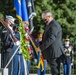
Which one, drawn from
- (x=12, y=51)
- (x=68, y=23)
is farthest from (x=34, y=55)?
(x=68, y=23)

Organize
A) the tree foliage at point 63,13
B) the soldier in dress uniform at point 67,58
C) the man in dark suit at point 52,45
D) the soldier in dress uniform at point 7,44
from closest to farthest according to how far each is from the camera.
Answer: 1. the man in dark suit at point 52,45
2. the soldier in dress uniform at point 7,44
3. the soldier in dress uniform at point 67,58
4. the tree foliage at point 63,13

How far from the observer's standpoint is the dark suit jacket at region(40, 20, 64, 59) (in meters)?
9.61

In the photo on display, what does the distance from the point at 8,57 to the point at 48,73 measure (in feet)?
23.7

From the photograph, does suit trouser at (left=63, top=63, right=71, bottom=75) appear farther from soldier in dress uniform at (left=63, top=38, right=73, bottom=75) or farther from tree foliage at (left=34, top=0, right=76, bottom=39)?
tree foliage at (left=34, top=0, right=76, bottom=39)

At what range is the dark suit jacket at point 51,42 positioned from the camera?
31.5 ft

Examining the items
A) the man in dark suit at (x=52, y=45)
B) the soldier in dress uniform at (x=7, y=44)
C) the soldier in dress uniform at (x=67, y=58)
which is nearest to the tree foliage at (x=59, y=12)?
the soldier in dress uniform at (x=67, y=58)

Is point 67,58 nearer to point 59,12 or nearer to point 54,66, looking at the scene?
point 59,12

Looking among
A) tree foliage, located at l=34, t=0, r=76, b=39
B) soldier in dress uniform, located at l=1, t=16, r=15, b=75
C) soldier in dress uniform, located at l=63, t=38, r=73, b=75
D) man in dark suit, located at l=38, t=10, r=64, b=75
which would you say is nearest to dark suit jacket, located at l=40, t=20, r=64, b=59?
man in dark suit, located at l=38, t=10, r=64, b=75

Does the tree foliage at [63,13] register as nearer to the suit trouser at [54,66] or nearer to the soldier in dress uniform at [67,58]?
the soldier in dress uniform at [67,58]

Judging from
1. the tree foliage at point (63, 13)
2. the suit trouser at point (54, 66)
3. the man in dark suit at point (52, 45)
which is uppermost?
the tree foliage at point (63, 13)

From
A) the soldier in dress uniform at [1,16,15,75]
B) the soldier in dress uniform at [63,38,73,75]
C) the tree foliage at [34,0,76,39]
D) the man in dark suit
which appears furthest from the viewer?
the tree foliage at [34,0,76,39]

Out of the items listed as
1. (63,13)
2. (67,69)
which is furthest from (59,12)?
(67,69)

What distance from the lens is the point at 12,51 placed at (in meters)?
10.8

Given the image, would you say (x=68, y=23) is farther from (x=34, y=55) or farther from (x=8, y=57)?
(x=8, y=57)
